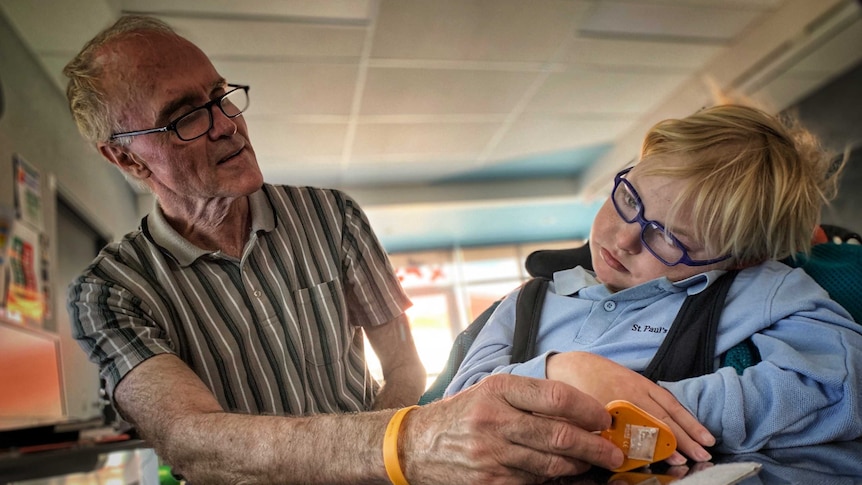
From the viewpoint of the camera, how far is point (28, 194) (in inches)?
108

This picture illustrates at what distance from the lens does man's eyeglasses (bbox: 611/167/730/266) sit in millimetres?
793

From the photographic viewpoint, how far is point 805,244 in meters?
0.81

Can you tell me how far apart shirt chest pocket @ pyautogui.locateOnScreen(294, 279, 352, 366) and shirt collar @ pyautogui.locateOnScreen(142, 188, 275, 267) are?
142 mm

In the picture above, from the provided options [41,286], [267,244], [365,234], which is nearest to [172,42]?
[267,244]

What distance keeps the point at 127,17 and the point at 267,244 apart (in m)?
0.45

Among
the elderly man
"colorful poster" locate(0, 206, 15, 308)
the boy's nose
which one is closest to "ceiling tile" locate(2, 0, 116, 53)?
"colorful poster" locate(0, 206, 15, 308)

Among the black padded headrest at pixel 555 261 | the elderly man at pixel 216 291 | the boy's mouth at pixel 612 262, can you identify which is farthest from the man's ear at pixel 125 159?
the boy's mouth at pixel 612 262

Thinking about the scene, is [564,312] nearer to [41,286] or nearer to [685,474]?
[685,474]

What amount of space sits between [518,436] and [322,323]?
64 cm

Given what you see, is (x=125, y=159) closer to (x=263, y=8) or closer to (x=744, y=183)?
(x=744, y=183)

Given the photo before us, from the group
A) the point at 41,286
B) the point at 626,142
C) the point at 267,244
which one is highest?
the point at 626,142

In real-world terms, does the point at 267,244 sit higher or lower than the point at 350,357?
higher

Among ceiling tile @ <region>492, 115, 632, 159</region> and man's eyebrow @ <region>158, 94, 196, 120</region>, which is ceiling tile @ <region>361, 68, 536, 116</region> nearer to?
ceiling tile @ <region>492, 115, 632, 159</region>

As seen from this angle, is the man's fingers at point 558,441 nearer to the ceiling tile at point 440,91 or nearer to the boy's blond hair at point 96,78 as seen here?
the boy's blond hair at point 96,78
